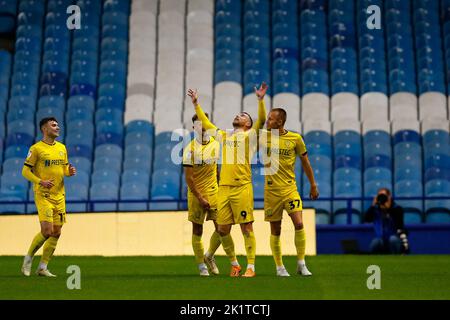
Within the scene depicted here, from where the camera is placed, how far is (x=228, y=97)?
22734 millimetres

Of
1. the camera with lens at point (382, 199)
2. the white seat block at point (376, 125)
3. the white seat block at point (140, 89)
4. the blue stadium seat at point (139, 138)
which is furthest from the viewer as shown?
the white seat block at point (140, 89)

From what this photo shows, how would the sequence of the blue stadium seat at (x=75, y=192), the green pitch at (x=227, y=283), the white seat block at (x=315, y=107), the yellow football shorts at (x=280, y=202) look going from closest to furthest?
the green pitch at (x=227, y=283) < the yellow football shorts at (x=280, y=202) < the blue stadium seat at (x=75, y=192) < the white seat block at (x=315, y=107)

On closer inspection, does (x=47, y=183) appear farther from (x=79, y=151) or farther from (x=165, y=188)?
(x=79, y=151)

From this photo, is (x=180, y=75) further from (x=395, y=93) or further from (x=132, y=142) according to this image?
(x=395, y=93)

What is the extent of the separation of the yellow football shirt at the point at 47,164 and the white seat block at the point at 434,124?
12.0 m

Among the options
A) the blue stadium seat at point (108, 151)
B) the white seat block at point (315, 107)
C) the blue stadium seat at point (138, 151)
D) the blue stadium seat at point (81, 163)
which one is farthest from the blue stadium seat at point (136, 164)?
the white seat block at point (315, 107)

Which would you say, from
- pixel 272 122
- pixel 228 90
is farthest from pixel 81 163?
pixel 272 122

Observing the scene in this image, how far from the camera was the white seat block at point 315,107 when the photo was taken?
2205 centimetres

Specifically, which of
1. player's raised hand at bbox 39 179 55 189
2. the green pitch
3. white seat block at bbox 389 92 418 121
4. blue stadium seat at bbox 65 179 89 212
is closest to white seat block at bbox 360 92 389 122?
white seat block at bbox 389 92 418 121

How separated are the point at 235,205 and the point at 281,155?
0.84 meters

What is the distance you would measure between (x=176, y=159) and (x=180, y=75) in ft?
11.7

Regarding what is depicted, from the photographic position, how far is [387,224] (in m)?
17.5

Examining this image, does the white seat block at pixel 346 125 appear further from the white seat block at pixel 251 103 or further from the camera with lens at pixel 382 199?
the camera with lens at pixel 382 199

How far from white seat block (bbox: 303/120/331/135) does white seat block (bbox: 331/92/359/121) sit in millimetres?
328
